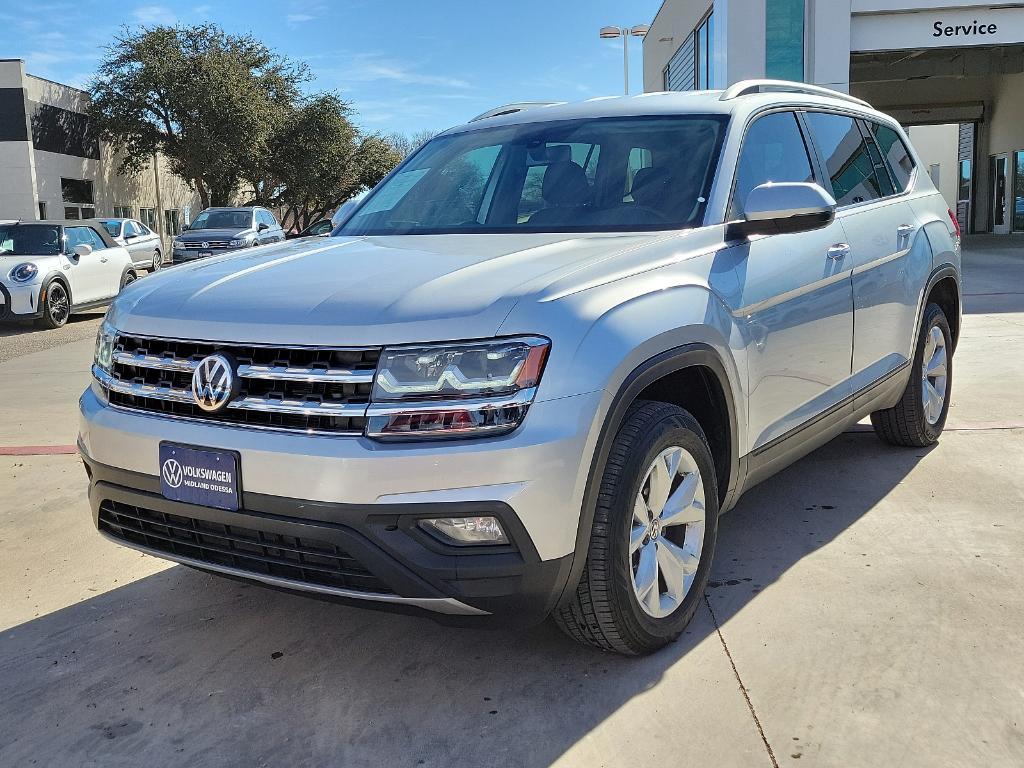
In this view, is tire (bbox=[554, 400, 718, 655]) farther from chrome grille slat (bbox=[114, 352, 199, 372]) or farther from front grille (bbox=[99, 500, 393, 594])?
chrome grille slat (bbox=[114, 352, 199, 372])

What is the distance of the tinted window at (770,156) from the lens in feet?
11.9

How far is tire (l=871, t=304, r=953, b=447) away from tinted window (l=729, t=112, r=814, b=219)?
141cm

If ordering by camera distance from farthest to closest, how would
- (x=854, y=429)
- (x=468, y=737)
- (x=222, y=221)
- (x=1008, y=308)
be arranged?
(x=222, y=221) → (x=1008, y=308) → (x=854, y=429) → (x=468, y=737)

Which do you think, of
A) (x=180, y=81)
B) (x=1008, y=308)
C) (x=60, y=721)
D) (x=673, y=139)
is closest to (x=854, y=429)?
(x=673, y=139)

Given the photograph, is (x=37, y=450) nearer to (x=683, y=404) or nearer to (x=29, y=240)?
(x=683, y=404)

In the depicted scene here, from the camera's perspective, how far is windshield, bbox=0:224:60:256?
45.7 ft

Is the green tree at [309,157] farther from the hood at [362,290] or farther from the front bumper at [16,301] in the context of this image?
the hood at [362,290]

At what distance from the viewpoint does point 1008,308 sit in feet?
37.4

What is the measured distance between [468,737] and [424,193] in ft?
7.76

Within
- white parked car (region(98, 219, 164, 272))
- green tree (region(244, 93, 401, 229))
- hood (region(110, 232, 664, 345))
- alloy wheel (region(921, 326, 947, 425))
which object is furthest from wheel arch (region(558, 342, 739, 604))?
green tree (region(244, 93, 401, 229))

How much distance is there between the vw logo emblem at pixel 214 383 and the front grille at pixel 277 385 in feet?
0.06

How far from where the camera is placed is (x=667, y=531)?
3072mm

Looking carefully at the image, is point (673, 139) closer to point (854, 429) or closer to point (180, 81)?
point (854, 429)

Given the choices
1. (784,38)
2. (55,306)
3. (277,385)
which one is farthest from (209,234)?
(277,385)
